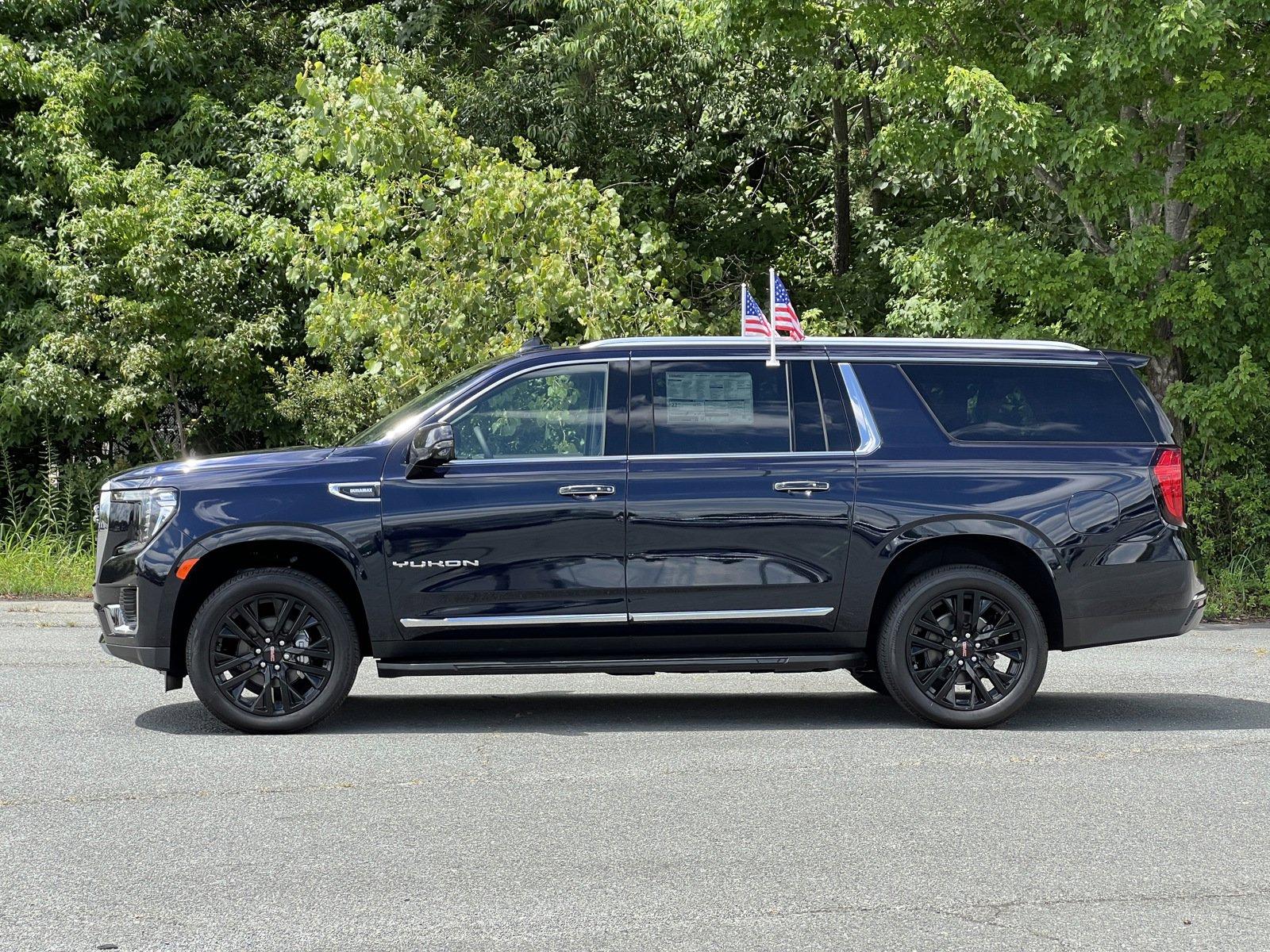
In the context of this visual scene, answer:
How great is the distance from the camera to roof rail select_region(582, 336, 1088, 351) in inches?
333

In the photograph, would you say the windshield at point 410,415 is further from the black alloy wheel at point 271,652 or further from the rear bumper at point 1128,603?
the rear bumper at point 1128,603

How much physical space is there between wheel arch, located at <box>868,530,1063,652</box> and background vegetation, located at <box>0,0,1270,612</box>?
659cm

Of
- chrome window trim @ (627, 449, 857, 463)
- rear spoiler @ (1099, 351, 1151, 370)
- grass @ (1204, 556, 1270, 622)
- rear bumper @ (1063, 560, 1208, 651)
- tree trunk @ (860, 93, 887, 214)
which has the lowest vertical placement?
grass @ (1204, 556, 1270, 622)

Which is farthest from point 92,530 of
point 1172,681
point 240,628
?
point 1172,681

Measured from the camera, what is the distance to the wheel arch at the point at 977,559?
8.37 m

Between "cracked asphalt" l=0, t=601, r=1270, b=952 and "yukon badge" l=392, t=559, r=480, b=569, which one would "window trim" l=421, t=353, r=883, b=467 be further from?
"cracked asphalt" l=0, t=601, r=1270, b=952

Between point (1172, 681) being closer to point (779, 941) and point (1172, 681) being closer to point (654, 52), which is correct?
point (779, 941)

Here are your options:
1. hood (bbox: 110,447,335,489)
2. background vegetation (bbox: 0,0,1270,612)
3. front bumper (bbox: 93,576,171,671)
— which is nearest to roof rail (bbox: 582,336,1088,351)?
hood (bbox: 110,447,335,489)

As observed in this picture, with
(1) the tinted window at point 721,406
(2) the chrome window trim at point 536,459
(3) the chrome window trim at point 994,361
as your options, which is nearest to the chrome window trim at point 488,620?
(2) the chrome window trim at point 536,459

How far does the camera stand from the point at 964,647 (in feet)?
27.7

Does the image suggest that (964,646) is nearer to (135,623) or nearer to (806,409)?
(806,409)

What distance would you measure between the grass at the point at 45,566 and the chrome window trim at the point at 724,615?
9.09 meters

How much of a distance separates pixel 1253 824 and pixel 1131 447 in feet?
8.81

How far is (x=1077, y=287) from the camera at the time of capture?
50.2ft
